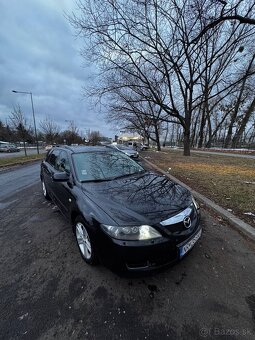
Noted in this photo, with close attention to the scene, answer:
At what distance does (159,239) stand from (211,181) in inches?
214

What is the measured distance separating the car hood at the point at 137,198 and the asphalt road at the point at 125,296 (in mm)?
677

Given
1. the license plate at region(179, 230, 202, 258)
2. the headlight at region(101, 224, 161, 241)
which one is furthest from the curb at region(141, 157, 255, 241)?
the headlight at region(101, 224, 161, 241)

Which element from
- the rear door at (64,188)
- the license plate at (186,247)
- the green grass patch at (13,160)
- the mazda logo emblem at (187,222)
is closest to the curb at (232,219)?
the license plate at (186,247)

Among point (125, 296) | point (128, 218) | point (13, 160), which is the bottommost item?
point (13, 160)

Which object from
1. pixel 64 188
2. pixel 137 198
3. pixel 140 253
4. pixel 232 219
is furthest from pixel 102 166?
pixel 232 219

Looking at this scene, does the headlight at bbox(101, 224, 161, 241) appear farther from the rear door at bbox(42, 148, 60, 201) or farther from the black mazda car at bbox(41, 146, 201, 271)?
the rear door at bbox(42, 148, 60, 201)

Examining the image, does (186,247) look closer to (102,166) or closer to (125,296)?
(125,296)

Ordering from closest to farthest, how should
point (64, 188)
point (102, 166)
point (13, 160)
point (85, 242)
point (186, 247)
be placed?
point (186, 247)
point (85, 242)
point (64, 188)
point (102, 166)
point (13, 160)

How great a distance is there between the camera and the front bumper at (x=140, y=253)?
2.08m

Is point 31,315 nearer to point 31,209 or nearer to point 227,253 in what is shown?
point 227,253

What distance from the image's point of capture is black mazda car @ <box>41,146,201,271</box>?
2.11 m

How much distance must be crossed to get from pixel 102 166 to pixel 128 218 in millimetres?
1677

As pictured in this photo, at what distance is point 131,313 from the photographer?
1.96m

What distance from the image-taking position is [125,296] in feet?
7.10
